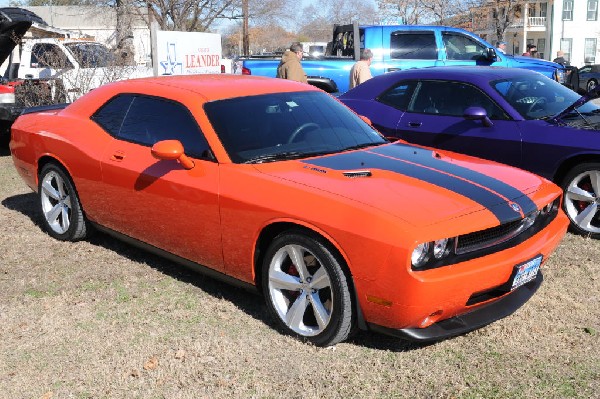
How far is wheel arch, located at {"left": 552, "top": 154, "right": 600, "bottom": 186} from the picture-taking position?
231 inches

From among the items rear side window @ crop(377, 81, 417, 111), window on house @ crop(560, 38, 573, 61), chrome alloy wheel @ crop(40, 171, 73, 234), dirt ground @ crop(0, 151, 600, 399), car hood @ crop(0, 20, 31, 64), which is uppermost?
window on house @ crop(560, 38, 573, 61)

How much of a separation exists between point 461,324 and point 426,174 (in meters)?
0.95

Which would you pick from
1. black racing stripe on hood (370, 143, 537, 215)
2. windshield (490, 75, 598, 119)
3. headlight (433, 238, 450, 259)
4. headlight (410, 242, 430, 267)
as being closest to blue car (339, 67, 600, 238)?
windshield (490, 75, 598, 119)

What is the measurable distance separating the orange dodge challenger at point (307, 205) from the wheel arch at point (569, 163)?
1693 millimetres

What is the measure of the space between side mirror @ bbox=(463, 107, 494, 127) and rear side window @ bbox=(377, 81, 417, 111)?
3.11 ft

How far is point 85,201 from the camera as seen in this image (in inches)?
216

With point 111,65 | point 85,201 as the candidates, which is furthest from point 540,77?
point 111,65

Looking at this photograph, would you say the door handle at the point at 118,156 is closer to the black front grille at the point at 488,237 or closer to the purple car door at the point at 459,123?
the black front grille at the point at 488,237

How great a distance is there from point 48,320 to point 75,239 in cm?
159

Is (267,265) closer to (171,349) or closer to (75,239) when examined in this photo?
(171,349)

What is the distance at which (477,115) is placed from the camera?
20.5ft

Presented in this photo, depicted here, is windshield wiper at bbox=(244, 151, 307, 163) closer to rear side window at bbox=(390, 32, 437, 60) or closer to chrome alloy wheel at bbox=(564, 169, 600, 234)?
chrome alloy wheel at bbox=(564, 169, 600, 234)

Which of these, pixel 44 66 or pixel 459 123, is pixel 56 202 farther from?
pixel 44 66

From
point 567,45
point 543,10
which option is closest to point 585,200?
point 567,45
